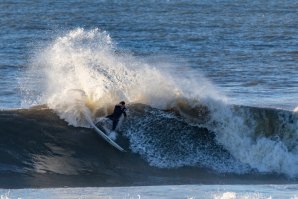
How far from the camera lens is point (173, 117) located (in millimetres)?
25094

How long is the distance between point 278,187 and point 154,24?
137ft

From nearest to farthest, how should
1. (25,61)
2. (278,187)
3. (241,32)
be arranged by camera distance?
(278,187) < (25,61) < (241,32)

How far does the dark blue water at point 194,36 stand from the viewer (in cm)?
3759

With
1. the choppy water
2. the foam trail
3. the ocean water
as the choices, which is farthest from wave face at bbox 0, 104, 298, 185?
the choppy water

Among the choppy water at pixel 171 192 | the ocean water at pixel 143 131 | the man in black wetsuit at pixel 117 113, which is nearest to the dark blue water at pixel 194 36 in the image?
the ocean water at pixel 143 131

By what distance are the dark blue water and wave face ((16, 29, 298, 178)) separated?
549 cm

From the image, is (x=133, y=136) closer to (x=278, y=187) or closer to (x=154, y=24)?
(x=278, y=187)

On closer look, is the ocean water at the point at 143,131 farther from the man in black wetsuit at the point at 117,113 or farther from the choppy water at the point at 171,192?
the man in black wetsuit at the point at 117,113

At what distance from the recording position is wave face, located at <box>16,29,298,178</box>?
23672mm

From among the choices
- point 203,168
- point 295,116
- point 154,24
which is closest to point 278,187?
point 203,168

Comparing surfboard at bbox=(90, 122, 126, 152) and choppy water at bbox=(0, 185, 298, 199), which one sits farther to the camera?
surfboard at bbox=(90, 122, 126, 152)

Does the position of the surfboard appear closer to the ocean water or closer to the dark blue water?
the ocean water

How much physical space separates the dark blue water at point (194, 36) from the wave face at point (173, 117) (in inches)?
216

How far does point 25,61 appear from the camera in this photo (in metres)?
43.5
